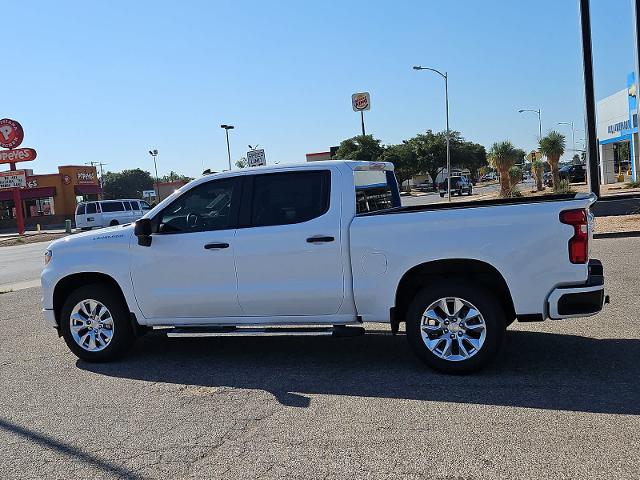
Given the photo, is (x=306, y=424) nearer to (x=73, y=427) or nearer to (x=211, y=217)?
(x=73, y=427)

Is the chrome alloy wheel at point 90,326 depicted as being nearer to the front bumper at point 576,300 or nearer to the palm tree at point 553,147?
the front bumper at point 576,300

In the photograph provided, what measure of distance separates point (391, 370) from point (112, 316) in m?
3.00

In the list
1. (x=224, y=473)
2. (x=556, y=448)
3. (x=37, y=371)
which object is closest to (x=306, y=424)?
(x=224, y=473)

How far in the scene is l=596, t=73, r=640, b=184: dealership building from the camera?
40.8m

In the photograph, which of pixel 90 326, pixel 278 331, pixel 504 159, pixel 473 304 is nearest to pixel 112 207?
pixel 504 159

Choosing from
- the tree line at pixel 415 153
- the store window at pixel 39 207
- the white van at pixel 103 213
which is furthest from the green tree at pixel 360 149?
the white van at pixel 103 213

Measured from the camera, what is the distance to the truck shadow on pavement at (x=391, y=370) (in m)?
5.28

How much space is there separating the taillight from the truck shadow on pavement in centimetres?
105

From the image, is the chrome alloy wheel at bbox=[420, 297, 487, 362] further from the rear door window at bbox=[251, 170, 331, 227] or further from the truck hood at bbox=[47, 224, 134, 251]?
the truck hood at bbox=[47, 224, 134, 251]

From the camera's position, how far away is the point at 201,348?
7.69 meters

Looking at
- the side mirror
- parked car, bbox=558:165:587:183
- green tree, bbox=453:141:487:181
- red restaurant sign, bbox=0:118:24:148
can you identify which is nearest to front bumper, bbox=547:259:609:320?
the side mirror

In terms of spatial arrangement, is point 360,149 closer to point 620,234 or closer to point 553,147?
point 553,147

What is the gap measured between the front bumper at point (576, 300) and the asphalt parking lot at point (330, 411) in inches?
22.8

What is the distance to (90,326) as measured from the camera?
7129 millimetres
